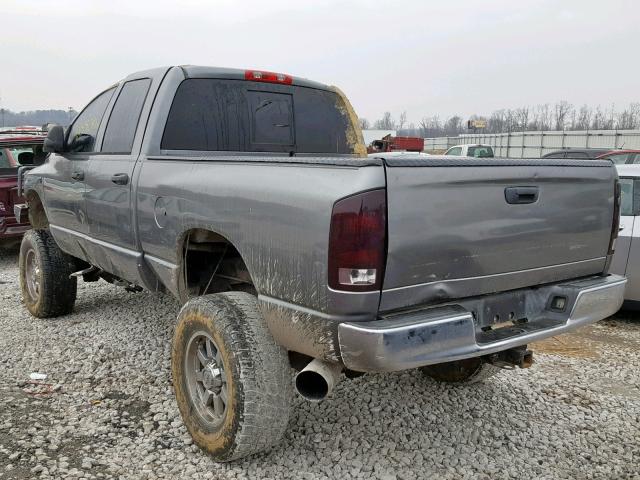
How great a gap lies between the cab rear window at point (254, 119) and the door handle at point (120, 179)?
12.3 inches

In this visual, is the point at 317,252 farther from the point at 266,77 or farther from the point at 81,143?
the point at 81,143

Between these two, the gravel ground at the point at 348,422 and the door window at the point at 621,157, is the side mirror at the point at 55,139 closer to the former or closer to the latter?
the gravel ground at the point at 348,422

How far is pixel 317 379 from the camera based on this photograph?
2553 mm

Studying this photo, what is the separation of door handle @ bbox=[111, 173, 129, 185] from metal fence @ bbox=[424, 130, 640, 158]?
3178cm

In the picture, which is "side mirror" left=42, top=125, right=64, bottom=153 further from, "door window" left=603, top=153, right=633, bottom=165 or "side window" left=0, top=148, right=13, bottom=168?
"door window" left=603, top=153, right=633, bottom=165

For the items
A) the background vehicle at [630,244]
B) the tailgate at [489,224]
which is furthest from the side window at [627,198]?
the tailgate at [489,224]

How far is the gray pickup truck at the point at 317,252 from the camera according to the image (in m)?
2.31

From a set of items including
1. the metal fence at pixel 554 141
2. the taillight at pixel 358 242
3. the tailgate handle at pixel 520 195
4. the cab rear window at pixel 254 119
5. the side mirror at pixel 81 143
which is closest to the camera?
the taillight at pixel 358 242

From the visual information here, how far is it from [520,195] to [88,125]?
3.63m

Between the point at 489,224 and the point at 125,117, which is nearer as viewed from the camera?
the point at 489,224

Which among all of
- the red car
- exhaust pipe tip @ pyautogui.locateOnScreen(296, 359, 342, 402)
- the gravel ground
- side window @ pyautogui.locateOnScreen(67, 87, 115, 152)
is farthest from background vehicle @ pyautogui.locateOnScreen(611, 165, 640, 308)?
the red car

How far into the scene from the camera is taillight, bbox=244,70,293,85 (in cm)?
419

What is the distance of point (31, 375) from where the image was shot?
413cm

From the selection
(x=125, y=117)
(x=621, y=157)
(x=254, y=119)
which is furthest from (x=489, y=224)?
(x=621, y=157)
